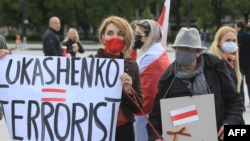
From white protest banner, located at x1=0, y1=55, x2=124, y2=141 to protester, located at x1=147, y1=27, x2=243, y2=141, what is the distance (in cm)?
32

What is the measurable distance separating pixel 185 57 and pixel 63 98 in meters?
0.90

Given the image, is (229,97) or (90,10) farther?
(90,10)

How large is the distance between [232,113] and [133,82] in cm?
72

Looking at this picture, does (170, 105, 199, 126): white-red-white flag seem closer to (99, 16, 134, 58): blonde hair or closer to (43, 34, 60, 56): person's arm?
(99, 16, 134, 58): blonde hair

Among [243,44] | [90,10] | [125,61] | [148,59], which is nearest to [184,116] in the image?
[125,61]

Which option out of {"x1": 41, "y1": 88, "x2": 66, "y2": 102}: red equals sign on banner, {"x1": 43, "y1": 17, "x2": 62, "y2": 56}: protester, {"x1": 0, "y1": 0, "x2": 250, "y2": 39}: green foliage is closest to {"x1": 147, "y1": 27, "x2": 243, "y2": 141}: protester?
{"x1": 41, "y1": 88, "x2": 66, "y2": 102}: red equals sign on banner

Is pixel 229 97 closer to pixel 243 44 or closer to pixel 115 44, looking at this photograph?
pixel 115 44

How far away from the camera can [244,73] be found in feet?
37.9

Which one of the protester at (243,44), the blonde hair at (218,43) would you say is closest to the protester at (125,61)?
the blonde hair at (218,43)

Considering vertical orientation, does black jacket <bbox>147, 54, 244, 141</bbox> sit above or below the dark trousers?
above

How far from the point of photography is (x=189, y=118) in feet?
12.6

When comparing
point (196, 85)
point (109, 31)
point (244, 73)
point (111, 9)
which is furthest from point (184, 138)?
point (111, 9)

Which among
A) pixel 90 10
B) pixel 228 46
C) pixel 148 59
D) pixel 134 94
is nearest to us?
pixel 134 94

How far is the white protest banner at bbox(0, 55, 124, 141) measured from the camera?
4.11 metres
